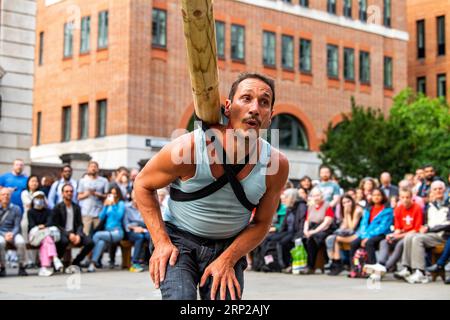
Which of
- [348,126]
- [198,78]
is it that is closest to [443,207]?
[198,78]

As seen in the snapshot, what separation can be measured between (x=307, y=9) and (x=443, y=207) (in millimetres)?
28681

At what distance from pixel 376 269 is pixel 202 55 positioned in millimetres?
9425

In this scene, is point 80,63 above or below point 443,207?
above

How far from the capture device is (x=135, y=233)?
14.4 m

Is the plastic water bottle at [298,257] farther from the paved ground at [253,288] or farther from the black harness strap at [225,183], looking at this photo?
the black harness strap at [225,183]

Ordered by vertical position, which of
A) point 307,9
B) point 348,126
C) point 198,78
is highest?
point 307,9

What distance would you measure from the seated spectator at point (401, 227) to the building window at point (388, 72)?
31624mm

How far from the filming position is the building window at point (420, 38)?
141 ft

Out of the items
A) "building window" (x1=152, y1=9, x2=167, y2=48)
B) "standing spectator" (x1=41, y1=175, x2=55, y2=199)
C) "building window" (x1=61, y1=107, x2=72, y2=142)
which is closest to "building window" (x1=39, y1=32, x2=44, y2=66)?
"building window" (x1=61, y1=107, x2=72, y2=142)

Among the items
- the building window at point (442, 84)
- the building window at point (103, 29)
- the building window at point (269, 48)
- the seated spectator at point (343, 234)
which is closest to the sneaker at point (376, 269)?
the seated spectator at point (343, 234)

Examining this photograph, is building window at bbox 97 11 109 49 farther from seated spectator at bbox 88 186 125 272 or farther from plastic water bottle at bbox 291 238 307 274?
plastic water bottle at bbox 291 238 307 274

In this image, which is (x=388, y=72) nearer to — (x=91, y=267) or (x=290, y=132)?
(x=290, y=132)

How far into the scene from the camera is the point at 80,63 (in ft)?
117
